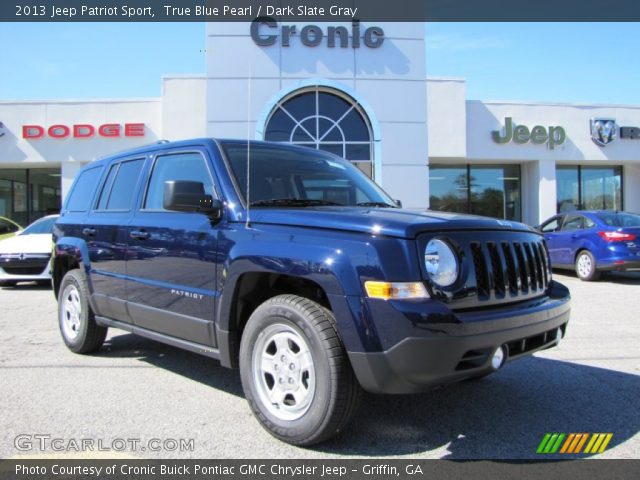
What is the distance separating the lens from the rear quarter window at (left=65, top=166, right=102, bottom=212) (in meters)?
5.40

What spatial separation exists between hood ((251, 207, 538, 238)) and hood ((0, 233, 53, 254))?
848cm

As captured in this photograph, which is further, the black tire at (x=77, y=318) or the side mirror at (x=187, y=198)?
the black tire at (x=77, y=318)

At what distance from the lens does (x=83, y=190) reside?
563 centimetres

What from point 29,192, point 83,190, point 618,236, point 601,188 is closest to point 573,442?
point 83,190

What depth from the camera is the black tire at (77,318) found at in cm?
512

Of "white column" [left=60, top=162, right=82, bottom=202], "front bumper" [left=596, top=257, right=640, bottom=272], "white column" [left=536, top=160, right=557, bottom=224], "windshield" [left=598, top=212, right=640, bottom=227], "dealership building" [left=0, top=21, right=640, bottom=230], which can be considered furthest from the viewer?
"white column" [left=536, top=160, right=557, bottom=224]

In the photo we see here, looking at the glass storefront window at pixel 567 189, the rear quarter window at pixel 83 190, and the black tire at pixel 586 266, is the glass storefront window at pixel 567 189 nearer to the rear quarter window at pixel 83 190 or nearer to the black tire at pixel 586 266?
the black tire at pixel 586 266

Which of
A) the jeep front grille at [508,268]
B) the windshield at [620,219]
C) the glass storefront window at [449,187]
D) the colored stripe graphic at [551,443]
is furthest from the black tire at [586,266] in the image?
the glass storefront window at [449,187]

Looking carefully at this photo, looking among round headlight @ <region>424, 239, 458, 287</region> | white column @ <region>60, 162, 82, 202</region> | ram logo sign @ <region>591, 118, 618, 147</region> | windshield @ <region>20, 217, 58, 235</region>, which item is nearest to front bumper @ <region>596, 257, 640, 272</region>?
round headlight @ <region>424, 239, 458, 287</region>

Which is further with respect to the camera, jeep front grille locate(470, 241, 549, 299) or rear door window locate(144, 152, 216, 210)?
rear door window locate(144, 152, 216, 210)

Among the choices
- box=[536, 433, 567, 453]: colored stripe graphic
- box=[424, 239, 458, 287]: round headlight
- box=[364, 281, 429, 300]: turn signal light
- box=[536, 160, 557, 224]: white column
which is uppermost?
box=[536, 160, 557, 224]: white column

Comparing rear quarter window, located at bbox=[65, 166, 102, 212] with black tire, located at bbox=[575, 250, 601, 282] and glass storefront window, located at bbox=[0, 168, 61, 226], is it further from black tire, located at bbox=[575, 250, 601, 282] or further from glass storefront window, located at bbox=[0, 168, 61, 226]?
glass storefront window, located at bbox=[0, 168, 61, 226]

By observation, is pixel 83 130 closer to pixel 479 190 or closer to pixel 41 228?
pixel 41 228

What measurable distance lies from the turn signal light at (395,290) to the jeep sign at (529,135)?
19.2 m
